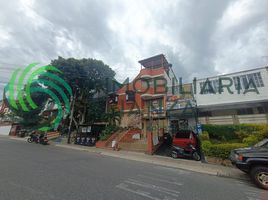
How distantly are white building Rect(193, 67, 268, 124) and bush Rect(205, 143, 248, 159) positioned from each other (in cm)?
602

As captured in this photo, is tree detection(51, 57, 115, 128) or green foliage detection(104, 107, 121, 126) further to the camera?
tree detection(51, 57, 115, 128)

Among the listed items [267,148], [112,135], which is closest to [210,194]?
[267,148]


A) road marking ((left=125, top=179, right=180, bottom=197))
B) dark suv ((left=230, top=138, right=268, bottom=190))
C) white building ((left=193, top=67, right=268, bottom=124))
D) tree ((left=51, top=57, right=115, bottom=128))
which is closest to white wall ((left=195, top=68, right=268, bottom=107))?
white building ((left=193, top=67, right=268, bottom=124))

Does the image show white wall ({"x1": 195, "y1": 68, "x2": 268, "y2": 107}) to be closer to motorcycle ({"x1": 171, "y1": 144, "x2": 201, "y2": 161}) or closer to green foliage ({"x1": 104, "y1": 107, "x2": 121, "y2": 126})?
motorcycle ({"x1": 171, "y1": 144, "x2": 201, "y2": 161})

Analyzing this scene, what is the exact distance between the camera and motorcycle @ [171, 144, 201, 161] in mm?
11152

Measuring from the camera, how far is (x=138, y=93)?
22.0 meters

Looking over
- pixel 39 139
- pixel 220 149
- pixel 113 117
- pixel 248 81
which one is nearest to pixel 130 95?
pixel 113 117

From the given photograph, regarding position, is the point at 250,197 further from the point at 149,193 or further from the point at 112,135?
the point at 112,135

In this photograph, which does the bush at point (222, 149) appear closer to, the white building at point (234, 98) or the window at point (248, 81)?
the white building at point (234, 98)

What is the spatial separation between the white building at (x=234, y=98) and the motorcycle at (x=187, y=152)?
5879 millimetres

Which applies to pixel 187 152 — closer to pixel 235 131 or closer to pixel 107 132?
pixel 235 131

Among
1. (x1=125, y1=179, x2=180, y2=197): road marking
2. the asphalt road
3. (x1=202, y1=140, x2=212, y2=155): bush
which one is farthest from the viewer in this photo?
(x1=202, y1=140, x2=212, y2=155): bush

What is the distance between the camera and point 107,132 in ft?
58.5

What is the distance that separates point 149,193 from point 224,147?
7.57 meters
